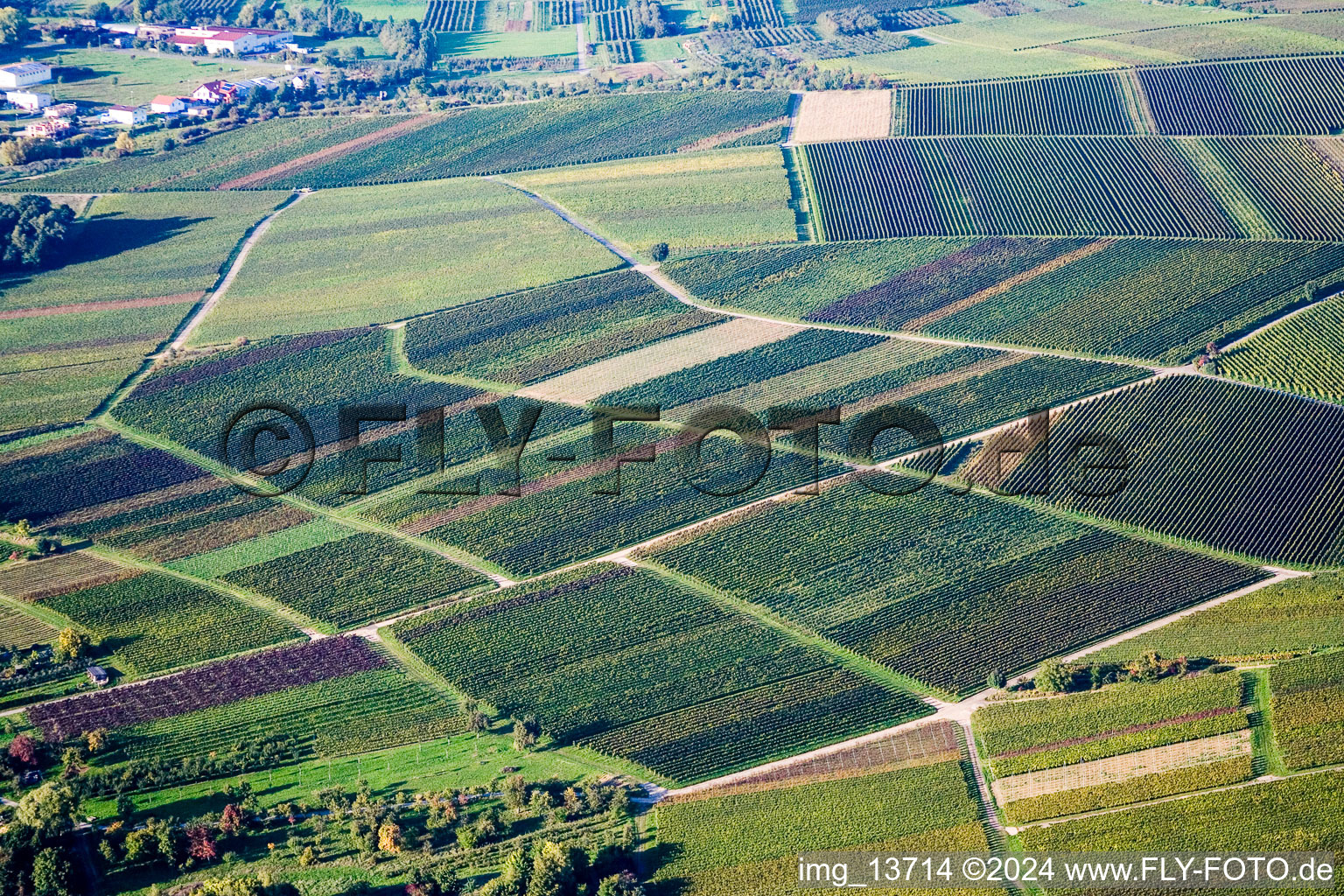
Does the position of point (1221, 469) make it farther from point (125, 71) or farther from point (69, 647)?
point (125, 71)

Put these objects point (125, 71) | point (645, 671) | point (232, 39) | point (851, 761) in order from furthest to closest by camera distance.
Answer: point (232, 39)
point (125, 71)
point (645, 671)
point (851, 761)

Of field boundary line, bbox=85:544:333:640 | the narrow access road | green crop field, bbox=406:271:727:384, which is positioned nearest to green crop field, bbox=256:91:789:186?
the narrow access road

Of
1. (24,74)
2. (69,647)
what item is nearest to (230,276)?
(69,647)

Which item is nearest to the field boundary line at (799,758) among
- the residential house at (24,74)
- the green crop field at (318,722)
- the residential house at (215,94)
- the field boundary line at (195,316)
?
the green crop field at (318,722)

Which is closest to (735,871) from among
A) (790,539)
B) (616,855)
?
(616,855)

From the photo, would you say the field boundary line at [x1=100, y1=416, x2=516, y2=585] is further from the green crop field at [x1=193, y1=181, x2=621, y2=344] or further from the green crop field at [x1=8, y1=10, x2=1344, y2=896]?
the green crop field at [x1=193, y1=181, x2=621, y2=344]
